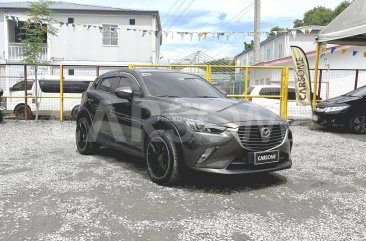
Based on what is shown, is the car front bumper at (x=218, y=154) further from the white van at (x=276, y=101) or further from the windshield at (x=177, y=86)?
the white van at (x=276, y=101)

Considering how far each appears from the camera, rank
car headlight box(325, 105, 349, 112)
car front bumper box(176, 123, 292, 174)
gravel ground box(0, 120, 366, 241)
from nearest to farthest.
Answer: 1. gravel ground box(0, 120, 366, 241)
2. car front bumper box(176, 123, 292, 174)
3. car headlight box(325, 105, 349, 112)

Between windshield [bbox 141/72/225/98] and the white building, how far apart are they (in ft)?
59.8

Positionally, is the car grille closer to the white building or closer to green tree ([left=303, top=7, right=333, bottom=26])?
the white building

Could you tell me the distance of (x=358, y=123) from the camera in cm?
1022

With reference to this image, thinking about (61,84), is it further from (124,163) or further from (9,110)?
(124,163)

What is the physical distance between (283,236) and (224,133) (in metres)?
1.45

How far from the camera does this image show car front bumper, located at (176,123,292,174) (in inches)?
171

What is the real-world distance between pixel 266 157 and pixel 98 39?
21227 millimetres

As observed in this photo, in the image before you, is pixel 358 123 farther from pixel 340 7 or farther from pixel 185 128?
pixel 340 7

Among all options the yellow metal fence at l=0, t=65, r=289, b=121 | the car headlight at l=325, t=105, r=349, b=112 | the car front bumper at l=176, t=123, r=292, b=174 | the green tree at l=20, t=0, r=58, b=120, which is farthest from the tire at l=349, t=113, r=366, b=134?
the green tree at l=20, t=0, r=58, b=120

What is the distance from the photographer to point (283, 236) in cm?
328

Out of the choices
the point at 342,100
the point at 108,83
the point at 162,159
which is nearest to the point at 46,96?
the point at 108,83

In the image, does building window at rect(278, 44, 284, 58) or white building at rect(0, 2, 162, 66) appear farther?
building window at rect(278, 44, 284, 58)

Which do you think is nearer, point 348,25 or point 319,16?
point 348,25
